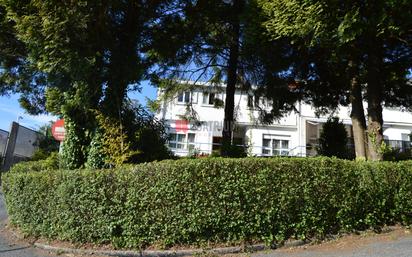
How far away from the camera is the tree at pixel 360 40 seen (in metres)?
8.52

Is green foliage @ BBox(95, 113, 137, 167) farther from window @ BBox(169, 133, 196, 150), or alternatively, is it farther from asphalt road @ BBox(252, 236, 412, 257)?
→ window @ BBox(169, 133, 196, 150)

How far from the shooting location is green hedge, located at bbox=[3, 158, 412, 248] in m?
7.86

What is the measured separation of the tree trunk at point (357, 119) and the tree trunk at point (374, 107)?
21.3 inches

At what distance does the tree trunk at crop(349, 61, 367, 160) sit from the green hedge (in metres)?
3.28

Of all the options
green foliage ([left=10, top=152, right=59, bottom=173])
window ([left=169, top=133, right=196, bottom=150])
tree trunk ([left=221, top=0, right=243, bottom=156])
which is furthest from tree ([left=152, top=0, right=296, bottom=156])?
window ([left=169, top=133, right=196, bottom=150])

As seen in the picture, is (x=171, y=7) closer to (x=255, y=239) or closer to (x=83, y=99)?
(x=83, y=99)

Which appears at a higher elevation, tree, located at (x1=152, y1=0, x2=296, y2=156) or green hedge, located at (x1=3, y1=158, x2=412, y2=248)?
tree, located at (x1=152, y1=0, x2=296, y2=156)

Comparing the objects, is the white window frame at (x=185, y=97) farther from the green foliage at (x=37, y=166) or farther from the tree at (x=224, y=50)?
the green foliage at (x=37, y=166)

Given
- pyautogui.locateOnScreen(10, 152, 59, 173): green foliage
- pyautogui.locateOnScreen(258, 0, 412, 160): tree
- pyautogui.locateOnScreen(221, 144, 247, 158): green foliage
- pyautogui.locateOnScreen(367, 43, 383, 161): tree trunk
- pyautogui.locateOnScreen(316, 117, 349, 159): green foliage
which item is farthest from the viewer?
pyautogui.locateOnScreen(316, 117, 349, 159): green foliage

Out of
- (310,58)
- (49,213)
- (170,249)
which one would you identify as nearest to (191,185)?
(170,249)

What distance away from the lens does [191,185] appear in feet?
25.9

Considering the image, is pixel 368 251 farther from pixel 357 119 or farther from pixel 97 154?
pixel 97 154

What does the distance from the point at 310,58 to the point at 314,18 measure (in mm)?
4921

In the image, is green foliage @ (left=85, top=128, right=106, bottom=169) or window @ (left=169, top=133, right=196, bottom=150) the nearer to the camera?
green foliage @ (left=85, top=128, right=106, bottom=169)
